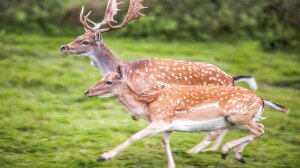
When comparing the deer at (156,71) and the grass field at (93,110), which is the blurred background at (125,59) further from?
the deer at (156,71)

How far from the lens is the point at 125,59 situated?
45.5ft

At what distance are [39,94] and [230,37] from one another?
5.87 meters

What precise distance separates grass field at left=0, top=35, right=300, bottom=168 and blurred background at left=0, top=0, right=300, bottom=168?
0.05 ft

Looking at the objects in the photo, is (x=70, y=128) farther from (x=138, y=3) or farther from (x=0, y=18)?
(x=0, y=18)

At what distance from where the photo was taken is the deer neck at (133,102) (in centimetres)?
812

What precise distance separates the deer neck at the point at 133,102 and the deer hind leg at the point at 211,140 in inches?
47.1

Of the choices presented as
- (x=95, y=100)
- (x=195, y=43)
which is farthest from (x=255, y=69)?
(x=95, y=100)

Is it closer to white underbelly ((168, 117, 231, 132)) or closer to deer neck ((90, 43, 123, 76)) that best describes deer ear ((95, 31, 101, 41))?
deer neck ((90, 43, 123, 76))

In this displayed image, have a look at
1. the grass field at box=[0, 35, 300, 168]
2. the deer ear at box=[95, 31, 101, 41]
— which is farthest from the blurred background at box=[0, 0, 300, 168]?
the deer ear at box=[95, 31, 101, 41]

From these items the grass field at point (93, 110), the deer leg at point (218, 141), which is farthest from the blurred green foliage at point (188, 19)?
the deer leg at point (218, 141)

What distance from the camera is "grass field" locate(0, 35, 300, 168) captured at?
8.77 metres

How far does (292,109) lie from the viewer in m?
11.8

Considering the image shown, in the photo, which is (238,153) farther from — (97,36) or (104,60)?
(97,36)

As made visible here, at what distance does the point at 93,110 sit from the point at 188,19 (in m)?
5.42
